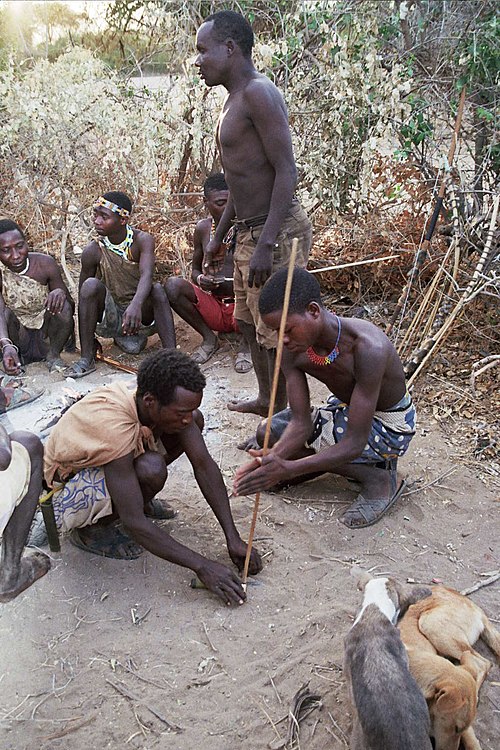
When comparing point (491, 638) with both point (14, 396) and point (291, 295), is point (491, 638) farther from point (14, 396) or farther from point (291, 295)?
point (14, 396)

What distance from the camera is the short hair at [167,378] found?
2.38m

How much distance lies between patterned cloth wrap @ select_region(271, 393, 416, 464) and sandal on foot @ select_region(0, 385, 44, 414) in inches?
79.2

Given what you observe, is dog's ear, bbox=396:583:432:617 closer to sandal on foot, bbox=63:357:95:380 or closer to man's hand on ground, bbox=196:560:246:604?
man's hand on ground, bbox=196:560:246:604

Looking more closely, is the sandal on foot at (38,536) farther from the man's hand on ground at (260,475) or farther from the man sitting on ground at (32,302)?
the man sitting on ground at (32,302)

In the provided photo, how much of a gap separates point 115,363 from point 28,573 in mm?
2331

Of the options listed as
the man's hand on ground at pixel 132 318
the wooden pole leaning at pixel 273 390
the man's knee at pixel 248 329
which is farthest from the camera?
the man's hand on ground at pixel 132 318

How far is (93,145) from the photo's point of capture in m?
5.84

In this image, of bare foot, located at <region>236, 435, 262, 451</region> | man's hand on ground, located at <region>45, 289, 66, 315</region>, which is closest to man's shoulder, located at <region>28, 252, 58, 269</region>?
man's hand on ground, located at <region>45, 289, 66, 315</region>

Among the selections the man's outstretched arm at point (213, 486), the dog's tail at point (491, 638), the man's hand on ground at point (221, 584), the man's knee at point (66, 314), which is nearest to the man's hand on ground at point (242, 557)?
the man's outstretched arm at point (213, 486)

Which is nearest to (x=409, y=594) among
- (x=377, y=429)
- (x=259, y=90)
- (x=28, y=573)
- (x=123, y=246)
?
(x=377, y=429)


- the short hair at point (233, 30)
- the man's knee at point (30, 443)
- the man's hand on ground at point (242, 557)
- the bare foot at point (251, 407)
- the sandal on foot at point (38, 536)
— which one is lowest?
the sandal on foot at point (38, 536)

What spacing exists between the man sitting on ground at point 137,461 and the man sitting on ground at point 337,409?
0.28 metres

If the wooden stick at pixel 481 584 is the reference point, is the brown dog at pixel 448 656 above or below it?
above

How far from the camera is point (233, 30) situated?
318cm
